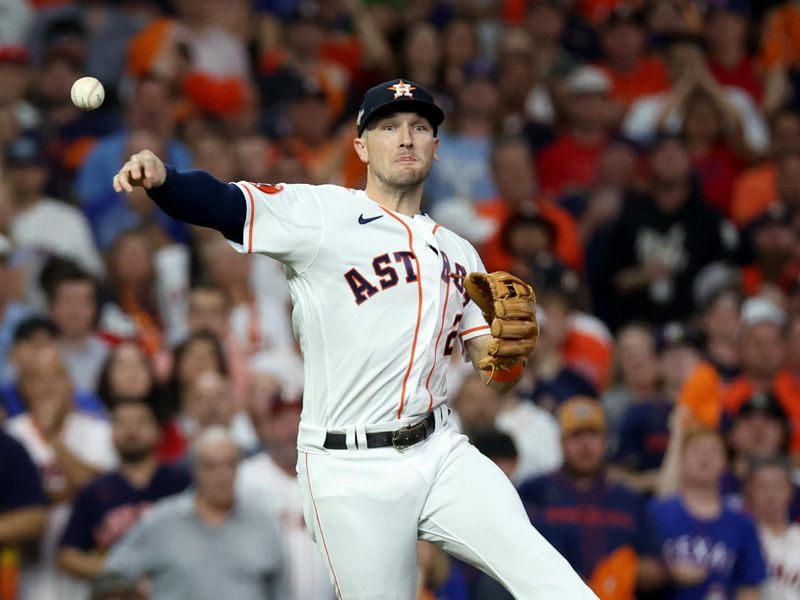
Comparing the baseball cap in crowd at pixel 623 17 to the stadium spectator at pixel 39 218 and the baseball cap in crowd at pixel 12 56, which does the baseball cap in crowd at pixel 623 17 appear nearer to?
the baseball cap in crowd at pixel 12 56

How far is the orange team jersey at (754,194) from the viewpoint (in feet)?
38.0

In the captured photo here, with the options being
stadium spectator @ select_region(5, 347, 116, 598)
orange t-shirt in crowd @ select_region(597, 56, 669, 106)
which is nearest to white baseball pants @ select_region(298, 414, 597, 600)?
stadium spectator @ select_region(5, 347, 116, 598)

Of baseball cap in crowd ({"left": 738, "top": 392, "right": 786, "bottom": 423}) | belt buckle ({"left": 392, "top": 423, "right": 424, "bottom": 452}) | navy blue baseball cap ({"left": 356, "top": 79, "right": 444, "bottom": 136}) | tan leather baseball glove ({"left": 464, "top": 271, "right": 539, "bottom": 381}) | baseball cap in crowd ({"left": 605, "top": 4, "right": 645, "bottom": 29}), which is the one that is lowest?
baseball cap in crowd ({"left": 738, "top": 392, "right": 786, "bottom": 423})

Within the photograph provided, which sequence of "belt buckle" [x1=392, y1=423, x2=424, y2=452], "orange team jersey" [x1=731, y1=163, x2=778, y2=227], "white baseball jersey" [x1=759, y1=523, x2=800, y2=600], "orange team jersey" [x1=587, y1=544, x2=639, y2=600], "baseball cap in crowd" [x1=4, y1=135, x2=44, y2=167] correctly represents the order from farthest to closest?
"orange team jersey" [x1=731, y1=163, x2=778, y2=227]
"baseball cap in crowd" [x1=4, y1=135, x2=44, y2=167]
"white baseball jersey" [x1=759, y1=523, x2=800, y2=600]
"orange team jersey" [x1=587, y1=544, x2=639, y2=600]
"belt buckle" [x1=392, y1=423, x2=424, y2=452]

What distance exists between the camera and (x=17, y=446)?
7863 mm

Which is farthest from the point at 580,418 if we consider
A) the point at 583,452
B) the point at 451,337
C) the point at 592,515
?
the point at 451,337

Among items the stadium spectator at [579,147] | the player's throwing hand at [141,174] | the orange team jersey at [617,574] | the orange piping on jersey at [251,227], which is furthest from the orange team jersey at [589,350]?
the player's throwing hand at [141,174]

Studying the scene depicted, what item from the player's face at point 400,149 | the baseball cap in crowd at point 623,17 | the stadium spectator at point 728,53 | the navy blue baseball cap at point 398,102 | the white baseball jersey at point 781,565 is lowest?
the white baseball jersey at point 781,565

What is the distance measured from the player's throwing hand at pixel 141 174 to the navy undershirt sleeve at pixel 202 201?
49 mm

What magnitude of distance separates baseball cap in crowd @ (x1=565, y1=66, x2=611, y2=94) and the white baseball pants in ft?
22.6

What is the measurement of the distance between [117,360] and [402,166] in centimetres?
362

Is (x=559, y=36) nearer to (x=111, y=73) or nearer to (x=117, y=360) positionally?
(x=111, y=73)

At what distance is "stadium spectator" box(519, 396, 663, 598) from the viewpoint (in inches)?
316

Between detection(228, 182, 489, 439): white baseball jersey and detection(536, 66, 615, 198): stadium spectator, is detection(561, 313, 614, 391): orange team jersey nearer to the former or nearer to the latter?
detection(536, 66, 615, 198): stadium spectator
